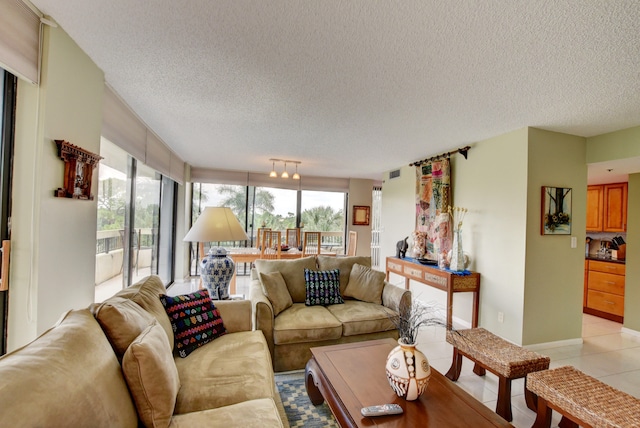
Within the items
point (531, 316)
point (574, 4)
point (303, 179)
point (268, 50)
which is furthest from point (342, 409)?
point (303, 179)

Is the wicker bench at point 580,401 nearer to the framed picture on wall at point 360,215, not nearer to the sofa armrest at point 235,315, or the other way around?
the sofa armrest at point 235,315

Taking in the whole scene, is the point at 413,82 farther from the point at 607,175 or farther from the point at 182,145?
the point at 607,175

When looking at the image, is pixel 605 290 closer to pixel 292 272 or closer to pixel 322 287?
pixel 322 287

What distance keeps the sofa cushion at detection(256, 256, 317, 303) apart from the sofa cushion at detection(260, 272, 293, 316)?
153mm

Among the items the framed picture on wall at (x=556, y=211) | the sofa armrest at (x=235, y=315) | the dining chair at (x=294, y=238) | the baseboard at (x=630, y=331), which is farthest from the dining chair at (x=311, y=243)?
the baseboard at (x=630, y=331)

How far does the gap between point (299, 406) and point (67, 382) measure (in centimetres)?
153

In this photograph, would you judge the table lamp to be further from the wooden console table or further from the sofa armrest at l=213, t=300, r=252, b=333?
the wooden console table

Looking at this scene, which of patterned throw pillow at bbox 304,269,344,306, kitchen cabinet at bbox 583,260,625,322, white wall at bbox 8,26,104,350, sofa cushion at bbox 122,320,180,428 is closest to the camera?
sofa cushion at bbox 122,320,180,428

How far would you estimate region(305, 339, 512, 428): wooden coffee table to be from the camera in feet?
4.29

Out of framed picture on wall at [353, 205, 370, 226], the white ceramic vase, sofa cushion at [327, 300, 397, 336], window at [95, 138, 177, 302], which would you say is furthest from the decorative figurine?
window at [95, 138, 177, 302]

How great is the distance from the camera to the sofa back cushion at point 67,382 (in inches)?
28.9

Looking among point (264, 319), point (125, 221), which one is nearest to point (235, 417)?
point (264, 319)

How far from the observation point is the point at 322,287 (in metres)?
2.96

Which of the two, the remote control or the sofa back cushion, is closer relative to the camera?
the sofa back cushion
